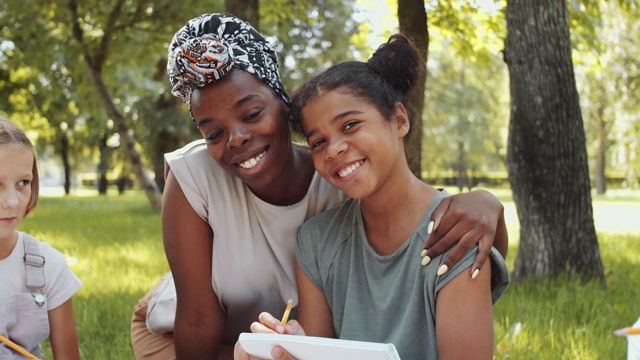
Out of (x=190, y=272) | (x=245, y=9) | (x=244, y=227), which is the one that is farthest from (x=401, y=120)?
(x=245, y=9)

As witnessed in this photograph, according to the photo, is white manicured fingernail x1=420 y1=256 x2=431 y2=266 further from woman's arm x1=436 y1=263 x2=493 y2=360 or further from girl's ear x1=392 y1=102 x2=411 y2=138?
girl's ear x1=392 y1=102 x2=411 y2=138

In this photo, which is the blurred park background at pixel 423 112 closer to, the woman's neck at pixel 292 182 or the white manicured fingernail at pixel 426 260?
the woman's neck at pixel 292 182

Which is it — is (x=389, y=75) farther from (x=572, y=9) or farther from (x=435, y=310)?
(x=572, y=9)

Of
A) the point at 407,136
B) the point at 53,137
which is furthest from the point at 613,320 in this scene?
the point at 53,137

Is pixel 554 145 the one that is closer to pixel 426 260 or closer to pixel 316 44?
pixel 426 260

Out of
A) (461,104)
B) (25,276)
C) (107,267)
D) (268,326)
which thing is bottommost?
(107,267)

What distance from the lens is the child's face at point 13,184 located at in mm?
2283

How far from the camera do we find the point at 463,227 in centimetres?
201

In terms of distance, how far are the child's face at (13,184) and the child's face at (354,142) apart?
3.27 feet

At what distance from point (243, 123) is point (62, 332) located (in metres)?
1.01

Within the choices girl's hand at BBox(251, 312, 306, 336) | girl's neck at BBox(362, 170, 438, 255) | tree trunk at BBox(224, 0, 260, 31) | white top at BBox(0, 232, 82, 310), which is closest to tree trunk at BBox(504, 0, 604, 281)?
tree trunk at BBox(224, 0, 260, 31)

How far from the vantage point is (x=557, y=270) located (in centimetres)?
477

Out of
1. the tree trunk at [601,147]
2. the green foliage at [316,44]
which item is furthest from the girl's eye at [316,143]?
the tree trunk at [601,147]

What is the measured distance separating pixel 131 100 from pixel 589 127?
18.7 metres
